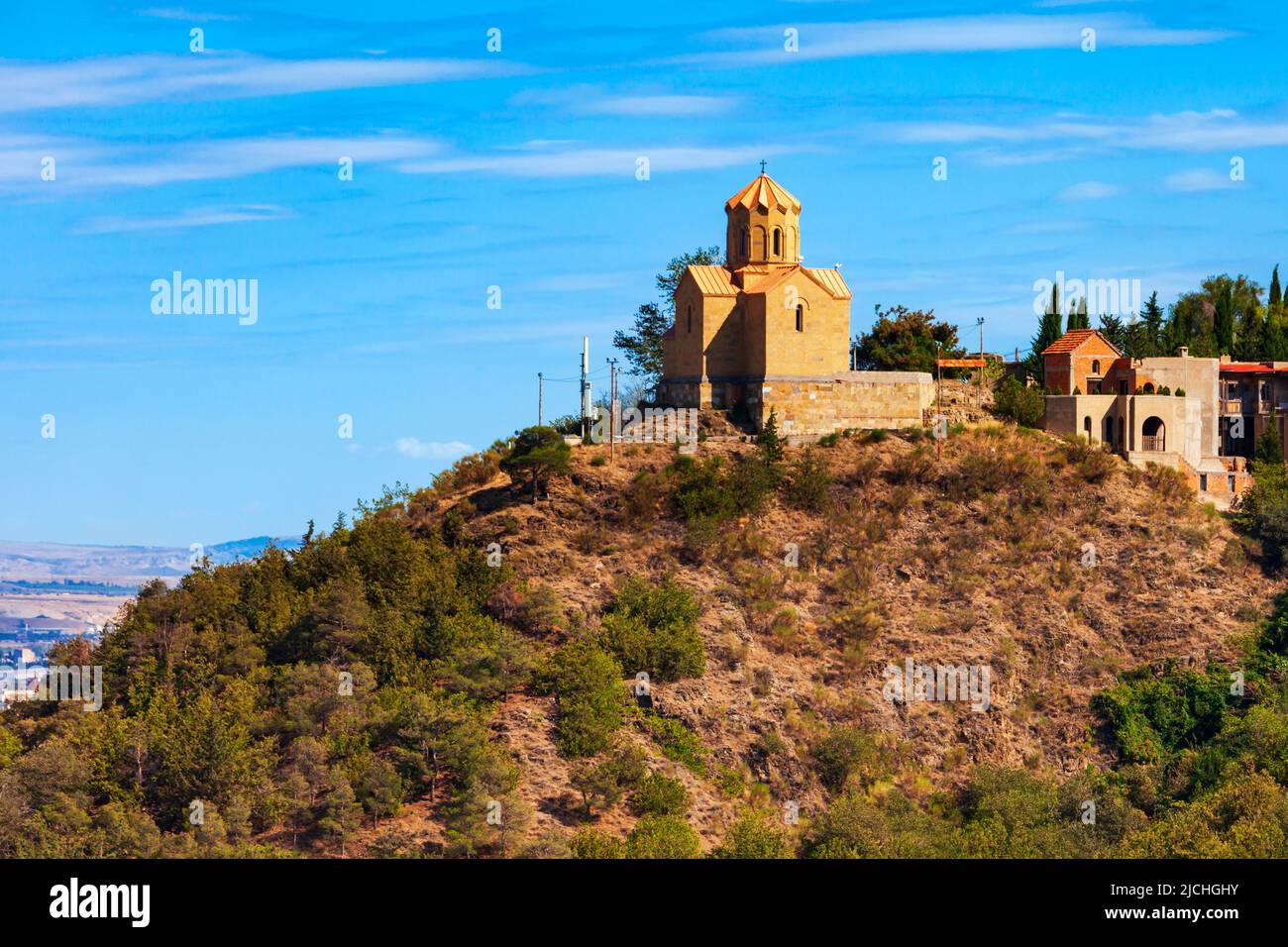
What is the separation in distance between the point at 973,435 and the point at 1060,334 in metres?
15.4

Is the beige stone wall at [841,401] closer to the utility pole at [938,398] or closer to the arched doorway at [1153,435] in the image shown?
the utility pole at [938,398]

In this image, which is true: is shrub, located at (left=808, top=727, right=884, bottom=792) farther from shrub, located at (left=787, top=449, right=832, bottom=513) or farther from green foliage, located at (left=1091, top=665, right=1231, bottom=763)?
shrub, located at (left=787, top=449, right=832, bottom=513)

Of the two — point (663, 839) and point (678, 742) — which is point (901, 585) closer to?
point (678, 742)

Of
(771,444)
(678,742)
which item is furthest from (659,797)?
(771,444)

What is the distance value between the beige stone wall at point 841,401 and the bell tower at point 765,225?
5.02 meters

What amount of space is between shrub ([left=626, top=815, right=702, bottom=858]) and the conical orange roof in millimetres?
25149

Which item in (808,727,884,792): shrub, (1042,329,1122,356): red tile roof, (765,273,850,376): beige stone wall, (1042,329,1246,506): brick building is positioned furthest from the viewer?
(1042,329,1122,356): red tile roof

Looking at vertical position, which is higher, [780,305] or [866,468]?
[780,305]

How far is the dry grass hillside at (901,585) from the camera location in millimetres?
54156

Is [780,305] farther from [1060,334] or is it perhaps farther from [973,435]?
[1060,334]

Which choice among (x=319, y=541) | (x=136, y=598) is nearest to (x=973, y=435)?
(x=319, y=541)

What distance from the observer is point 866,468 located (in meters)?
61.8

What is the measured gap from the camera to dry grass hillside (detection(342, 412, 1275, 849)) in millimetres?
54156

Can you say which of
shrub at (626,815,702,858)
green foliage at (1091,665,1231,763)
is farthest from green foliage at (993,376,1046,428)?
shrub at (626,815,702,858)
